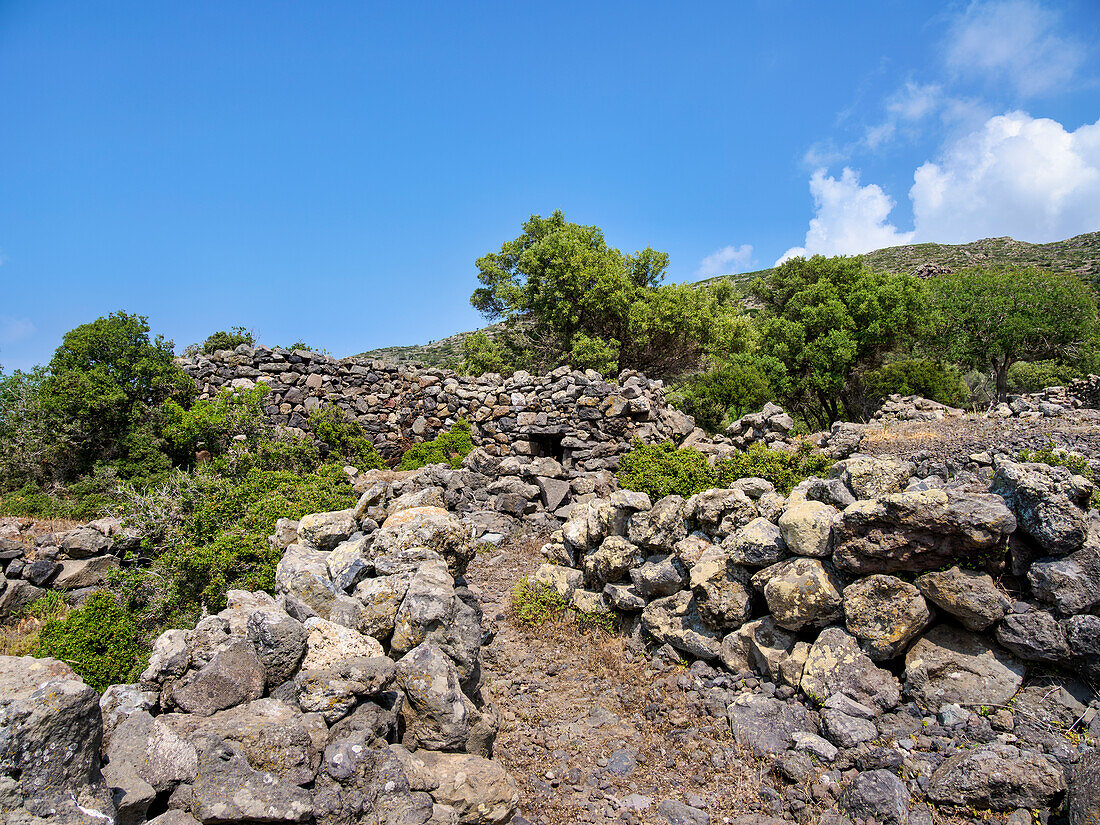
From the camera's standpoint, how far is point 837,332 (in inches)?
894

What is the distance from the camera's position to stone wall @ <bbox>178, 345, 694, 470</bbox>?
13789 mm

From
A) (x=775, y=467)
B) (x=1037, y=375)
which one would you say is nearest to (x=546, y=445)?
(x=775, y=467)

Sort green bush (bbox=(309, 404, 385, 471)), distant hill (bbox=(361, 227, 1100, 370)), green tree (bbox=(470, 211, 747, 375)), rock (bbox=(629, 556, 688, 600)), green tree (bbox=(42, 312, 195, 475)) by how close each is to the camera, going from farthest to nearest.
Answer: distant hill (bbox=(361, 227, 1100, 370)) < green tree (bbox=(470, 211, 747, 375)) < green bush (bbox=(309, 404, 385, 471)) < green tree (bbox=(42, 312, 195, 475)) < rock (bbox=(629, 556, 688, 600))

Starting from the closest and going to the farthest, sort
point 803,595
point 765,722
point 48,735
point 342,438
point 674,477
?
point 48,735 → point 765,722 → point 803,595 → point 674,477 → point 342,438

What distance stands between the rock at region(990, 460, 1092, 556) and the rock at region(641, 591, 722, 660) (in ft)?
9.31

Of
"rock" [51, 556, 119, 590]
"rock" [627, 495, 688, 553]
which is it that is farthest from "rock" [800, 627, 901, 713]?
"rock" [51, 556, 119, 590]

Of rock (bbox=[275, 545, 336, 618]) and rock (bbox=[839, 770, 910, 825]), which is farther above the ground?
rock (bbox=[275, 545, 336, 618])

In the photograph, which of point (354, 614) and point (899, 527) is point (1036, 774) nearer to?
point (899, 527)

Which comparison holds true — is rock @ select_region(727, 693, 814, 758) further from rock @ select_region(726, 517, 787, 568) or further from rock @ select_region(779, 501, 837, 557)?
rock @ select_region(779, 501, 837, 557)

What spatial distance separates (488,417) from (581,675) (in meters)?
9.97

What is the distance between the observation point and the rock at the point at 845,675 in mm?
4434

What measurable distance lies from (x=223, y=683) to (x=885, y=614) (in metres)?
4.93

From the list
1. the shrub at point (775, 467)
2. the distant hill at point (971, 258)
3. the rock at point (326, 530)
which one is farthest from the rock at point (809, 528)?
the distant hill at point (971, 258)

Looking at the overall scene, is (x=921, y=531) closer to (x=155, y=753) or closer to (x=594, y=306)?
(x=155, y=753)
